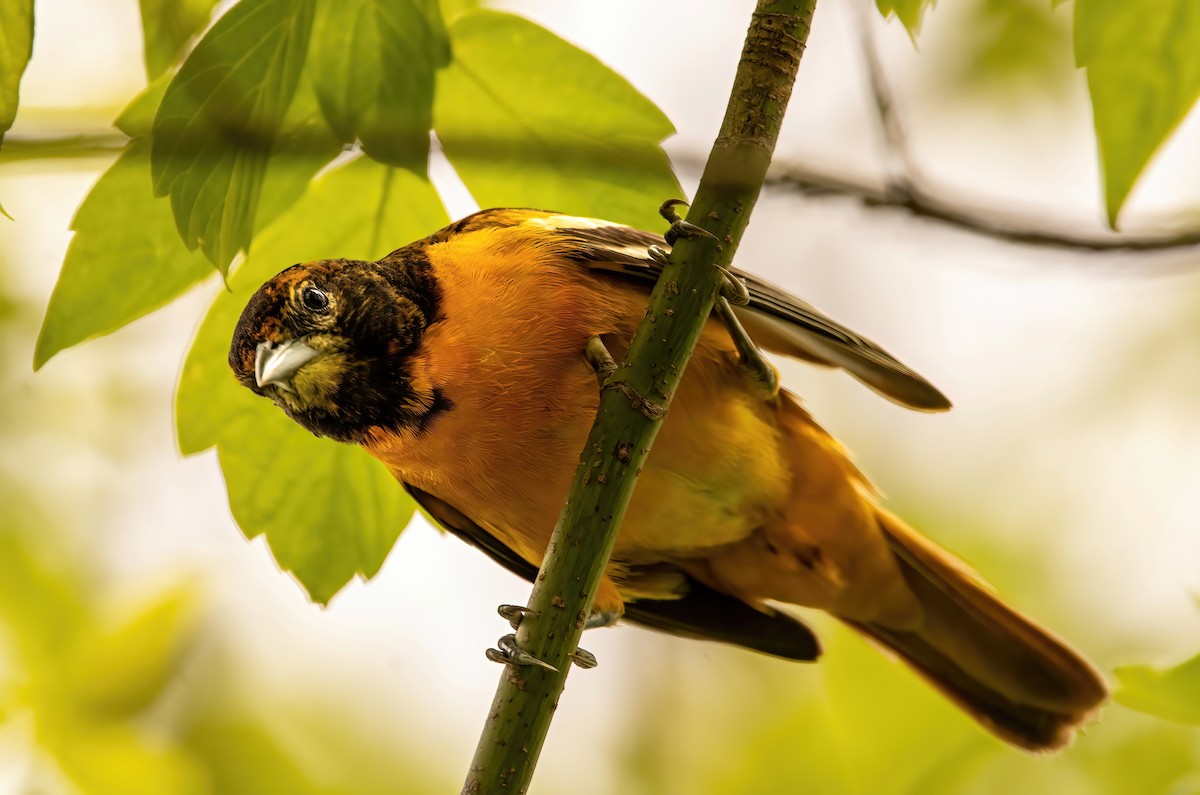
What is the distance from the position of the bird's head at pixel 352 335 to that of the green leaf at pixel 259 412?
0.50 meters

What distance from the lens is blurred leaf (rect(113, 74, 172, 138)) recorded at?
71.6 inches

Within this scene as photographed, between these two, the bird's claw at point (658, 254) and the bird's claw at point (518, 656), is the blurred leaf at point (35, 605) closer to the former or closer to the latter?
the bird's claw at point (518, 656)

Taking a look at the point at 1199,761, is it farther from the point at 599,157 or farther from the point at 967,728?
the point at 599,157

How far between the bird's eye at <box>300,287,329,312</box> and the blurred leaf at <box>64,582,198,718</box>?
164 cm

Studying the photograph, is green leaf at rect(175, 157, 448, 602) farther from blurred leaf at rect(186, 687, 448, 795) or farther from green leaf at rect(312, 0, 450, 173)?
blurred leaf at rect(186, 687, 448, 795)

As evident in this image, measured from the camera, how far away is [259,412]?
7.47 feet

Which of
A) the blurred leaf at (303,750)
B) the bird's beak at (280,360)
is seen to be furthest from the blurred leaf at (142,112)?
the blurred leaf at (303,750)

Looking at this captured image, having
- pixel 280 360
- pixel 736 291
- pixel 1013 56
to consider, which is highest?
pixel 1013 56

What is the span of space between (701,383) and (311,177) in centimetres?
142

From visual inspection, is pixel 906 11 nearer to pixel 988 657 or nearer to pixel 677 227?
pixel 677 227

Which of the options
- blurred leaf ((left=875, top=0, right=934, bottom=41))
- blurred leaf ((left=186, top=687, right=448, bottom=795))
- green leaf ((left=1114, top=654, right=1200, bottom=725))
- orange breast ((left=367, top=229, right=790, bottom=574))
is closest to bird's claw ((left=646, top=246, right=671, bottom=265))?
orange breast ((left=367, top=229, right=790, bottom=574))

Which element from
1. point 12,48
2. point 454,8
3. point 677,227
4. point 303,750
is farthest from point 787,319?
point 303,750

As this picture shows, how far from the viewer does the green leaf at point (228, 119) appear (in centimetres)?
170

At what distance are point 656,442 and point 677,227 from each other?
48.5 inches
